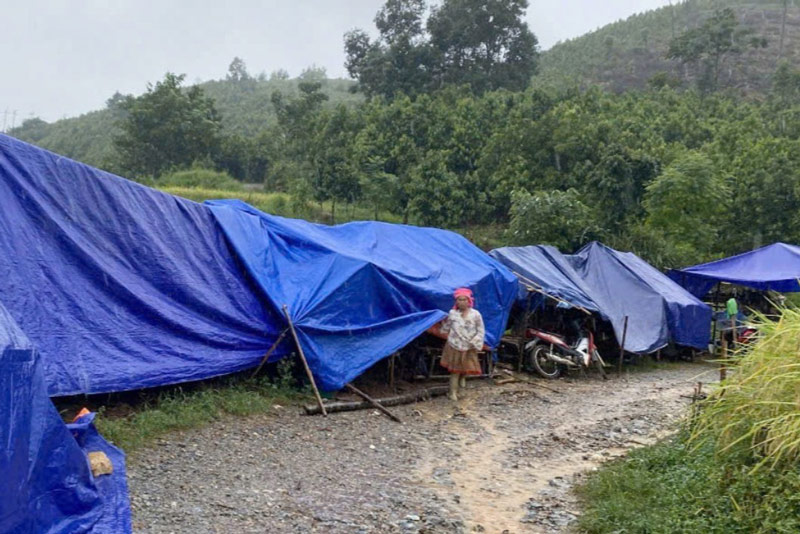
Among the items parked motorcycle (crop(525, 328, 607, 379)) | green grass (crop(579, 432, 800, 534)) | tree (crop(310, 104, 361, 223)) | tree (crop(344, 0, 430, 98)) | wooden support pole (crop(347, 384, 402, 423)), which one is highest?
tree (crop(344, 0, 430, 98))

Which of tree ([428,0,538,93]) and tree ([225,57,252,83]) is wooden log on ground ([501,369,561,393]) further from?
tree ([225,57,252,83])

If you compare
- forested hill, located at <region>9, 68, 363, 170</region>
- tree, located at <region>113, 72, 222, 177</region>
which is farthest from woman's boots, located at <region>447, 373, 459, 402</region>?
forested hill, located at <region>9, 68, 363, 170</region>

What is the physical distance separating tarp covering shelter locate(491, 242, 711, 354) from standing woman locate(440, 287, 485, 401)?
2.91 m

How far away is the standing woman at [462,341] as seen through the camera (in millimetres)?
8938

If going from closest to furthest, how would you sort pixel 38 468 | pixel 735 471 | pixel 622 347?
1. pixel 38 468
2. pixel 735 471
3. pixel 622 347

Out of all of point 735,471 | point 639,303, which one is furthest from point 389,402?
point 639,303

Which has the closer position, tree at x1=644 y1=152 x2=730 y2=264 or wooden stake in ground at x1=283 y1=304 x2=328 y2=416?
wooden stake in ground at x1=283 y1=304 x2=328 y2=416

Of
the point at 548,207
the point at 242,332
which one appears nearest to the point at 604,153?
the point at 548,207

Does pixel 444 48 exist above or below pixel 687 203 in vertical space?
above

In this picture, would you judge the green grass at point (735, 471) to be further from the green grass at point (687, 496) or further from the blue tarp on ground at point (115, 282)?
the blue tarp on ground at point (115, 282)

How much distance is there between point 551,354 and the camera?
37.3 feet

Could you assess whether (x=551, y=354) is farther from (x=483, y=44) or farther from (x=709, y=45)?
(x=709, y=45)

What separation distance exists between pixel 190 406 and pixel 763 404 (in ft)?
15.5

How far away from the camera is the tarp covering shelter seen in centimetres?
1203
